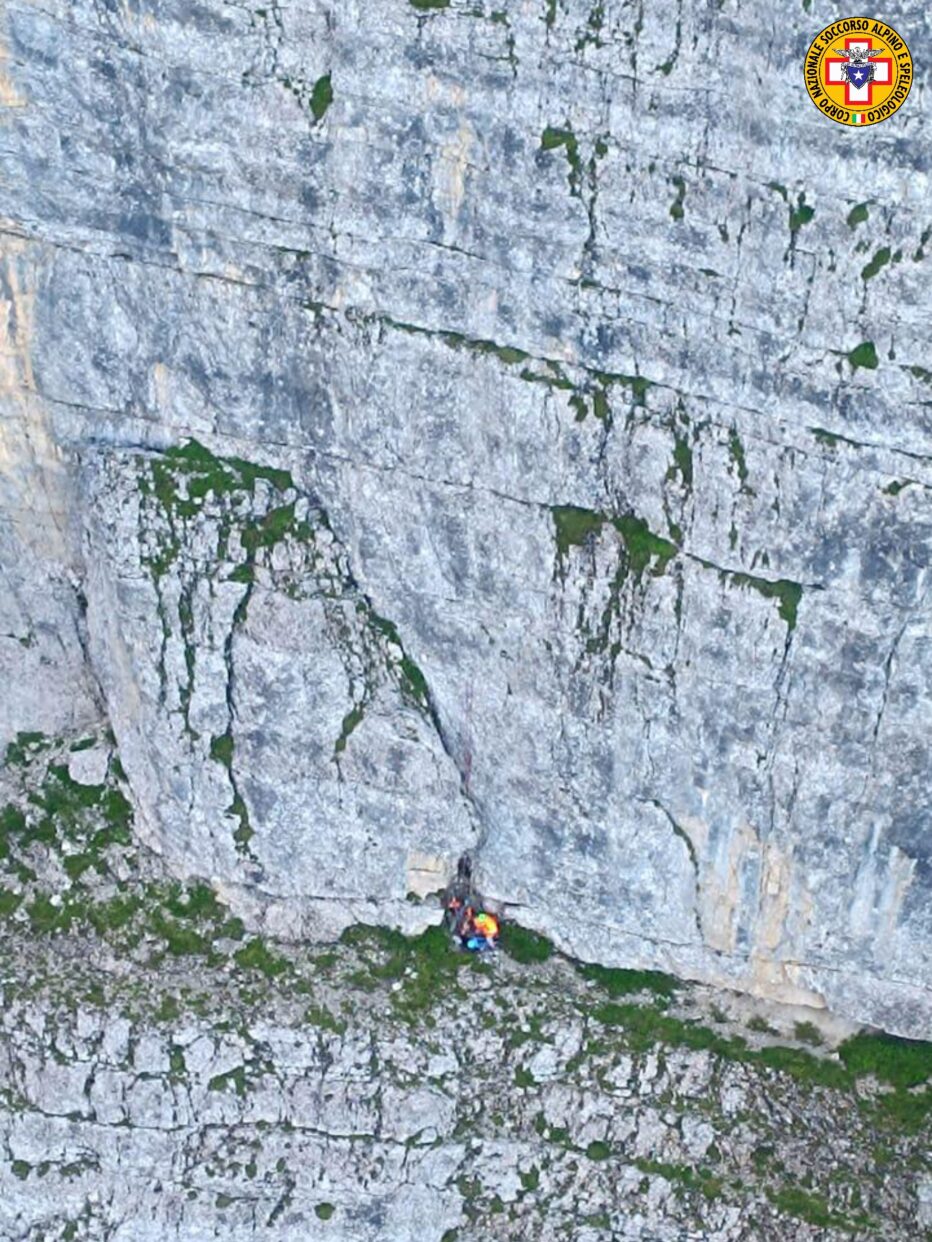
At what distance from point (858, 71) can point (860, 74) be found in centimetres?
6

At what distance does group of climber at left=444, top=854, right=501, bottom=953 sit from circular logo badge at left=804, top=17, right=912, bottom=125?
18.1 meters

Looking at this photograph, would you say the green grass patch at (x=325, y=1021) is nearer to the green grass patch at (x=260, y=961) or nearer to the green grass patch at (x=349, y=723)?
the green grass patch at (x=260, y=961)

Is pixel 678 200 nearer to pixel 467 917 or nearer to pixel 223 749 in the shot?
pixel 223 749

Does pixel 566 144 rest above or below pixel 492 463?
above

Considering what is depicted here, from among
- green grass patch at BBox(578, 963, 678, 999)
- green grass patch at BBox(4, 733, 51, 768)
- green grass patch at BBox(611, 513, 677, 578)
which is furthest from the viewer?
green grass patch at BBox(4, 733, 51, 768)

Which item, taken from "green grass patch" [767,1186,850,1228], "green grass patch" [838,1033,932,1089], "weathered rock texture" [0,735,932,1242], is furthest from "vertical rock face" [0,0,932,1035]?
"green grass patch" [767,1186,850,1228]

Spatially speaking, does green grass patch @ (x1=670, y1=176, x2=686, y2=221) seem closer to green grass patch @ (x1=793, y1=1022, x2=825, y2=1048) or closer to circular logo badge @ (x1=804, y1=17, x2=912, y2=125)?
circular logo badge @ (x1=804, y1=17, x2=912, y2=125)

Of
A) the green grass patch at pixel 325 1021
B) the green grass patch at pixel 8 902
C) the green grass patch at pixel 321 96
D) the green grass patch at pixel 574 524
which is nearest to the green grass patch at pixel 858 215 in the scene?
the green grass patch at pixel 574 524

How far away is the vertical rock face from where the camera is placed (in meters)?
28.2

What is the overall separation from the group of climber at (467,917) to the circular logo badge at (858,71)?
18143mm

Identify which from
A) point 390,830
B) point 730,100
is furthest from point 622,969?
point 730,100

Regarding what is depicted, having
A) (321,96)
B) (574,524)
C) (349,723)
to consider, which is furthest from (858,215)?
(349,723)

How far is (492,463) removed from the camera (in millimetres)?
31641

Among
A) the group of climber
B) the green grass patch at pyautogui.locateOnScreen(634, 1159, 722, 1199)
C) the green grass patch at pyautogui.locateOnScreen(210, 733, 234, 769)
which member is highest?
the green grass patch at pyautogui.locateOnScreen(210, 733, 234, 769)
